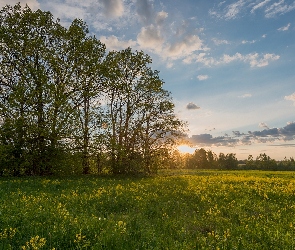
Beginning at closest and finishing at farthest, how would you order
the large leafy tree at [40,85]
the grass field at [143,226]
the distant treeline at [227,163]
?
the grass field at [143,226] → the large leafy tree at [40,85] → the distant treeline at [227,163]

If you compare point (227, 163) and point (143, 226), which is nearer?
point (143, 226)

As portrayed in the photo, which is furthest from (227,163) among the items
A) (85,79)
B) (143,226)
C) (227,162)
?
(143,226)

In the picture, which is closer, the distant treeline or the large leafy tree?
the large leafy tree

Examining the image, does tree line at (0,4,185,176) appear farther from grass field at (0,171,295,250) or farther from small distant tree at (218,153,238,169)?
small distant tree at (218,153,238,169)

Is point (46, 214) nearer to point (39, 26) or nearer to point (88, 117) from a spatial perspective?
point (88, 117)

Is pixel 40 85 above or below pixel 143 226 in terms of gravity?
above

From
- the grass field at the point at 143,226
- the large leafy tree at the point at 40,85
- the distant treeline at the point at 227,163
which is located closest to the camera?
the grass field at the point at 143,226

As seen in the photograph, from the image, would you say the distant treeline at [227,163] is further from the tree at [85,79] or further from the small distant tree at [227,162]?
the tree at [85,79]

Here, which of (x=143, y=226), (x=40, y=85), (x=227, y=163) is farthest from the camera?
(x=227, y=163)

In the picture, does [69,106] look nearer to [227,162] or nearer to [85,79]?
[85,79]

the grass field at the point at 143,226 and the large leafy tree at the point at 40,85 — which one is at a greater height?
the large leafy tree at the point at 40,85

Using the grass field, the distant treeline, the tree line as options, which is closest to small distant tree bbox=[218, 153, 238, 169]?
the distant treeline

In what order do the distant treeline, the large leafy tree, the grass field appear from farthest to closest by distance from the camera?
the distant treeline, the large leafy tree, the grass field

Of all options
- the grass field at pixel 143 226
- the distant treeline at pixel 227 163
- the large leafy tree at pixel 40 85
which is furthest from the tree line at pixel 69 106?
the distant treeline at pixel 227 163
